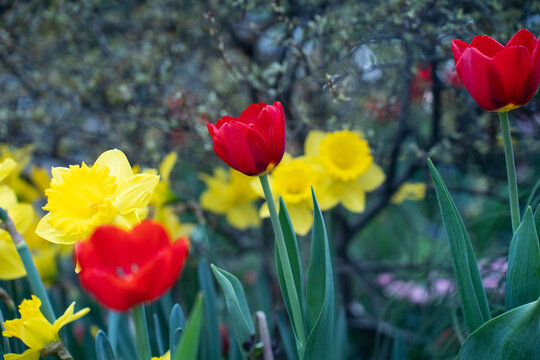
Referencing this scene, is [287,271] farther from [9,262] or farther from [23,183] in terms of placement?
[23,183]

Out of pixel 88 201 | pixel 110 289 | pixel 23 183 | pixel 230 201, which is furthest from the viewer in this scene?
pixel 23 183

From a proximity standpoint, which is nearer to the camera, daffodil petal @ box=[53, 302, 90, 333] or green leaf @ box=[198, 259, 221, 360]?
daffodil petal @ box=[53, 302, 90, 333]

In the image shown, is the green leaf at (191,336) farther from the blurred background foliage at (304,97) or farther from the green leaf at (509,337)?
the blurred background foliage at (304,97)

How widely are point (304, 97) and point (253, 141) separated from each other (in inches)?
52.3

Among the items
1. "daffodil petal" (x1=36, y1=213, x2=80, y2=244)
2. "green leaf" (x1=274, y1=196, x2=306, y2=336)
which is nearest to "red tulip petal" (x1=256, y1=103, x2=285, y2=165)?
"green leaf" (x1=274, y1=196, x2=306, y2=336)

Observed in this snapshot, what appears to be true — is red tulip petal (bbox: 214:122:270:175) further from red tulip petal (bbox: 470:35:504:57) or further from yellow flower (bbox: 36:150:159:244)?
red tulip petal (bbox: 470:35:504:57)

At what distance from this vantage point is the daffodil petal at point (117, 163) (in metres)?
0.77

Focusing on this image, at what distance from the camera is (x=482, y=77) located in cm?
64

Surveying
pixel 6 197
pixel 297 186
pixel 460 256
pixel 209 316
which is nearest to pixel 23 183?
pixel 6 197

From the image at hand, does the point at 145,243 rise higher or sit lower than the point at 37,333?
higher

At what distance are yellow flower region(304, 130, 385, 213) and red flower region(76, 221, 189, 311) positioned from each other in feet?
1.99

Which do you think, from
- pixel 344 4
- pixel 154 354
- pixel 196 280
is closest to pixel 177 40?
pixel 344 4

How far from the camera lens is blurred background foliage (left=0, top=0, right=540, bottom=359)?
1.11m

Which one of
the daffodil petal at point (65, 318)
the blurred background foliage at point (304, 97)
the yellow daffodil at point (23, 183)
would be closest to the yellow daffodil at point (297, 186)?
the blurred background foliage at point (304, 97)
